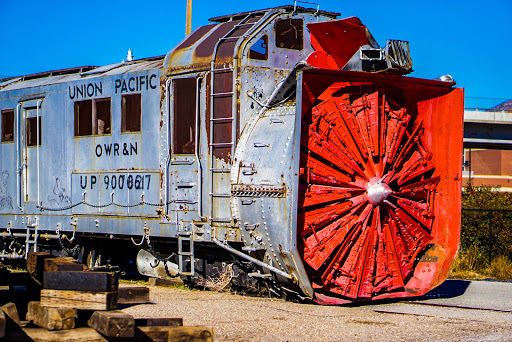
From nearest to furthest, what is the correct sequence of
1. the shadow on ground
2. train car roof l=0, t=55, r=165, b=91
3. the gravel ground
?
the gravel ground → the shadow on ground → train car roof l=0, t=55, r=165, b=91

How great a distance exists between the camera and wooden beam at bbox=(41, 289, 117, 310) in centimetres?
836

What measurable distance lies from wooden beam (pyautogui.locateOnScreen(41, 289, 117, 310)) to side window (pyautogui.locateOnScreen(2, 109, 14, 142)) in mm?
9468

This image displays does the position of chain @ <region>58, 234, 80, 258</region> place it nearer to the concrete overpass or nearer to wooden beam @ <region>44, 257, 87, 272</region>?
wooden beam @ <region>44, 257, 87, 272</region>

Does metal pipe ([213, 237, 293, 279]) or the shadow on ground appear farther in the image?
the shadow on ground

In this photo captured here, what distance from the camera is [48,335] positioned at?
301 inches

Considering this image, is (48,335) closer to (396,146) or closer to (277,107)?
(277,107)

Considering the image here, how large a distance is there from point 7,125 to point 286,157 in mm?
8821

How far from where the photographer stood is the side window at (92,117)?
15.0 m

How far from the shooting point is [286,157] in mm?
11250

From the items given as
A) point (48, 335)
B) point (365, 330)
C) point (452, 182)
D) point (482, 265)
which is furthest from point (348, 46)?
point (482, 265)

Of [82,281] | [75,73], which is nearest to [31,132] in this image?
[75,73]

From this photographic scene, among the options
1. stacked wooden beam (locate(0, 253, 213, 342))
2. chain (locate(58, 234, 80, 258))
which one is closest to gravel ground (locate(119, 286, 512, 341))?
stacked wooden beam (locate(0, 253, 213, 342))

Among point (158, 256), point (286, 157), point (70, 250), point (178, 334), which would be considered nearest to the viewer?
point (178, 334)

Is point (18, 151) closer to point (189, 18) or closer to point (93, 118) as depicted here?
point (93, 118)
